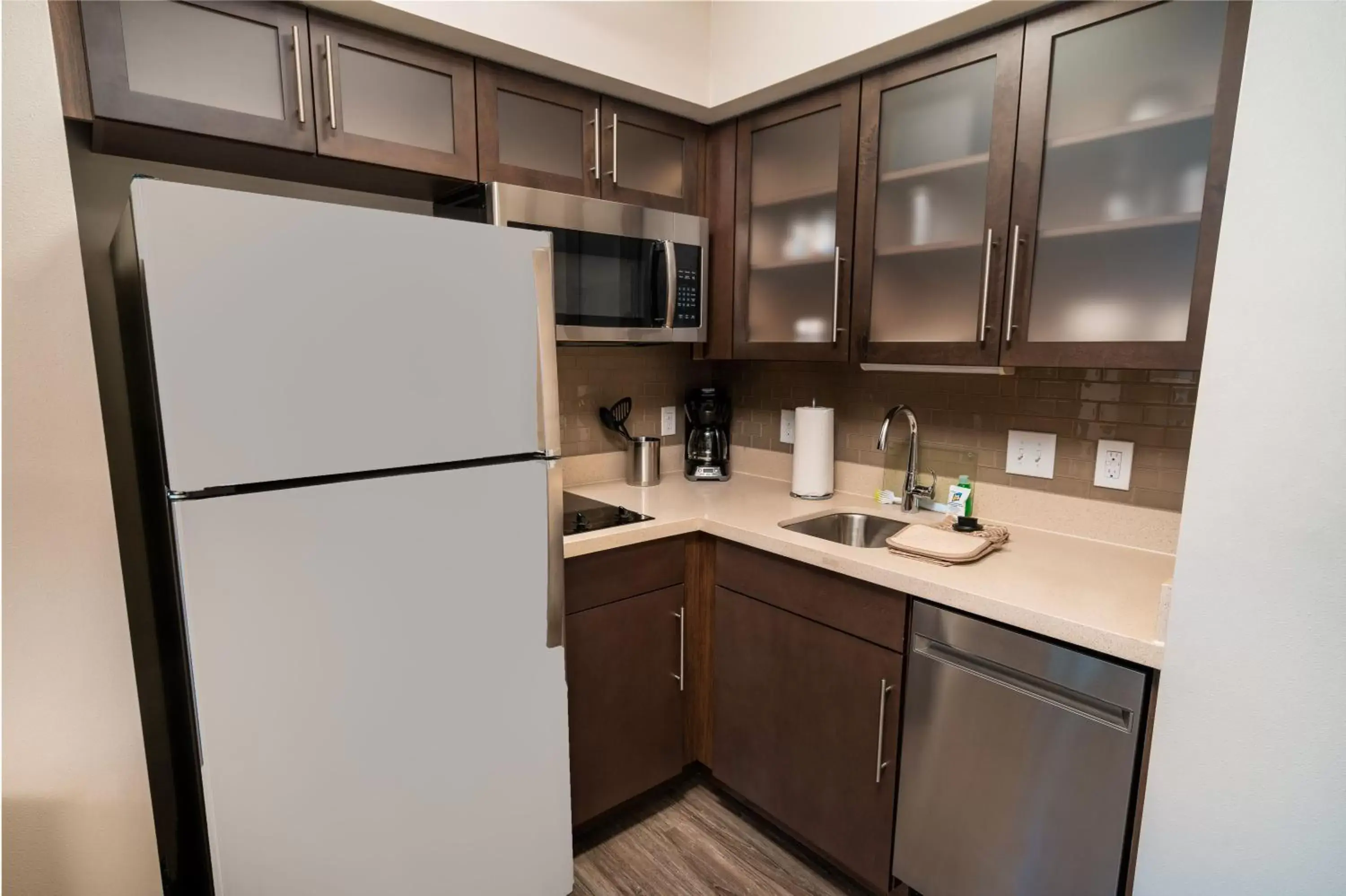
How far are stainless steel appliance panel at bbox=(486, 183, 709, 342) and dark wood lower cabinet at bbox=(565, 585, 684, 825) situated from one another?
2.55 ft

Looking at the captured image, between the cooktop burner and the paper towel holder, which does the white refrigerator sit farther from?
the paper towel holder

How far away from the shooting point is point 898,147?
1.69 m

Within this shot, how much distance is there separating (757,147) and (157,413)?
1713 mm

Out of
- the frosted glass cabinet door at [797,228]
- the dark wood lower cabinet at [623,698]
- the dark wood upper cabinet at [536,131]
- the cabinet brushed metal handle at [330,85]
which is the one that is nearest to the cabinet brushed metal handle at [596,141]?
the dark wood upper cabinet at [536,131]

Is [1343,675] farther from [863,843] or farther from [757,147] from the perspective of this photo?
[757,147]

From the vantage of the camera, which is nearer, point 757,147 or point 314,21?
point 314,21

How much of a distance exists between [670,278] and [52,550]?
1.54 m

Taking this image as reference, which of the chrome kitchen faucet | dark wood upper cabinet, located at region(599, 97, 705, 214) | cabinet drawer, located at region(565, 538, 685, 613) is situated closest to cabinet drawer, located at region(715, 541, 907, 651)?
cabinet drawer, located at region(565, 538, 685, 613)

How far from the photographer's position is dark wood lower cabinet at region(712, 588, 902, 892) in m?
1.52

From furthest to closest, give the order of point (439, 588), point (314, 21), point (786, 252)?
point (786, 252)
point (314, 21)
point (439, 588)

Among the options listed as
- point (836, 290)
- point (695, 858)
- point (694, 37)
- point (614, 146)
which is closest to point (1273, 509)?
point (836, 290)

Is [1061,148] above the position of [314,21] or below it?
below

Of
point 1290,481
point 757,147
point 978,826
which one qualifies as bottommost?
point 978,826

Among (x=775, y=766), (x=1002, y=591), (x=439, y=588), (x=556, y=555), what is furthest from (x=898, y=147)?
(x=775, y=766)
